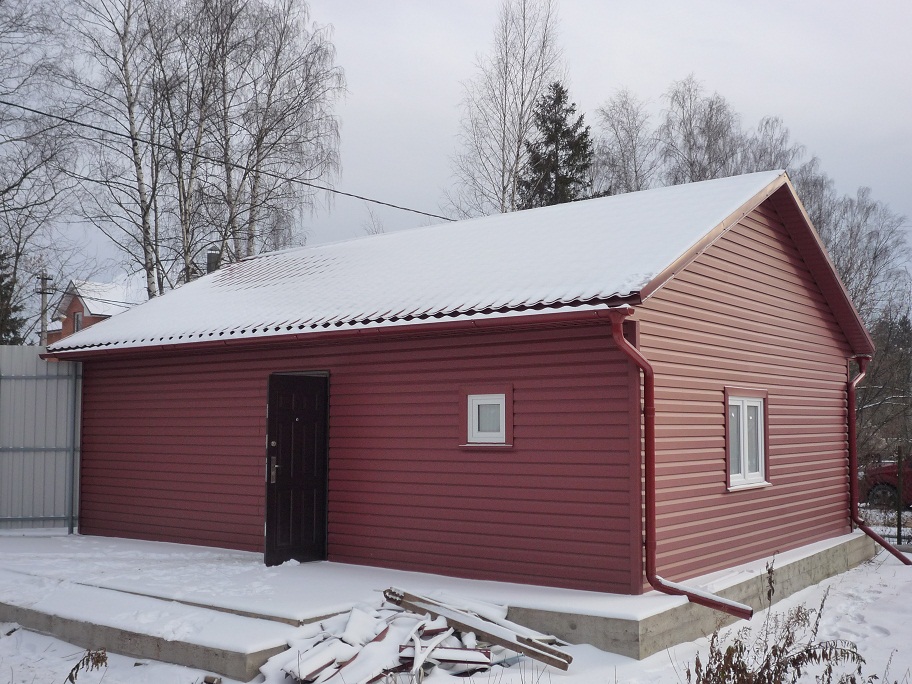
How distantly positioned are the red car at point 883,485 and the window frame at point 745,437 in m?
8.46

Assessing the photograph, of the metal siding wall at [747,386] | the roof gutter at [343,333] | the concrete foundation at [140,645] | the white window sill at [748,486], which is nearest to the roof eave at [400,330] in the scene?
the roof gutter at [343,333]

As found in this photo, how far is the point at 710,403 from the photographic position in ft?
30.1

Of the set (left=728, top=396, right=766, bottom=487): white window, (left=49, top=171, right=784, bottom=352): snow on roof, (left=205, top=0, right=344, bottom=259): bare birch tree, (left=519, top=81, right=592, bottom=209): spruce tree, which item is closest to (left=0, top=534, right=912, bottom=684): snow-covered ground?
(left=728, top=396, right=766, bottom=487): white window

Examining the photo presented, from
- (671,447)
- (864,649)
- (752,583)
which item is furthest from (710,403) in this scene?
(864,649)

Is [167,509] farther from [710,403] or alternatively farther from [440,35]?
[440,35]

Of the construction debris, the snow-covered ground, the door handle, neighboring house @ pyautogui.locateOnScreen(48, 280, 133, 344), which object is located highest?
neighboring house @ pyautogui.locateOnScreen(48, 280, 133, 344)

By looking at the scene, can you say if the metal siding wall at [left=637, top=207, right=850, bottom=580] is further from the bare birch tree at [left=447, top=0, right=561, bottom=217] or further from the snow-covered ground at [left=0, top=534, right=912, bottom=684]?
the bare birch tree at [left=447, top=0, right=561, bottom=217]

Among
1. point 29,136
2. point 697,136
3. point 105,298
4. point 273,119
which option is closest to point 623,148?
point 697,136

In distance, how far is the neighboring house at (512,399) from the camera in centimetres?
812

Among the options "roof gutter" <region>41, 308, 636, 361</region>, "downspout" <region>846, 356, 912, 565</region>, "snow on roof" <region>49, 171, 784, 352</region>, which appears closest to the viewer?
"roof gutter" <region>41, 308, 636, 361</region>

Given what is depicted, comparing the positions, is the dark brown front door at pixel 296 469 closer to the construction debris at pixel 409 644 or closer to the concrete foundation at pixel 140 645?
the concrete foundation at pixel 140 645

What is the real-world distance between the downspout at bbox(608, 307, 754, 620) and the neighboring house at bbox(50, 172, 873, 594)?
0.09 ft

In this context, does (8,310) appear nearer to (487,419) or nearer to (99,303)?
(99,303)

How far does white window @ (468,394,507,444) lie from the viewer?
8742 millimetres
